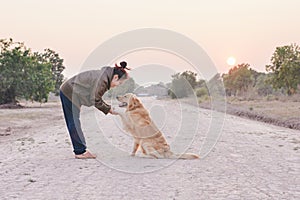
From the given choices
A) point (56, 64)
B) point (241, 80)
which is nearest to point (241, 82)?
point (241, 80)

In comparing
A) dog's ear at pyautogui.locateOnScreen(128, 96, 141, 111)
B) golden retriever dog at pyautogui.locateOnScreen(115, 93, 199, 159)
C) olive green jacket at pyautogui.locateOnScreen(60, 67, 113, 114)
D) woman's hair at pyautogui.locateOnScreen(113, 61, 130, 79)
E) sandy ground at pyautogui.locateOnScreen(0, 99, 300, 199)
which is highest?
woman's hair at pyautogui.locateOnScreen(113, 61, 130, 79)

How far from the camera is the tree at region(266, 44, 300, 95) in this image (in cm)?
4131

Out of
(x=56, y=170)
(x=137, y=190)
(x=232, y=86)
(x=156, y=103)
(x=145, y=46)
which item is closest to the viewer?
(x=137, y=190)

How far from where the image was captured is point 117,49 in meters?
8.15

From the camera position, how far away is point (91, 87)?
820 centimetres

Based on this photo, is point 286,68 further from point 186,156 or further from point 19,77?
point 186,156

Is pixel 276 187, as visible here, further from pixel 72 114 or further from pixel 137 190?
pixel 72 114

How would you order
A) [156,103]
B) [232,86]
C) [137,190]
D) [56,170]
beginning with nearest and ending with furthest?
[137,190] → [56,170] → [156,103] → [232,86]

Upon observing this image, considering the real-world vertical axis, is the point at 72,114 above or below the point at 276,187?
above

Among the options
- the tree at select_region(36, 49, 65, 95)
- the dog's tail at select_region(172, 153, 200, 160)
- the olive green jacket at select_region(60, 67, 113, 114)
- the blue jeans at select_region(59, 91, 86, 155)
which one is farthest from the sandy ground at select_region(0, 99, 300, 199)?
the tree at select_region(36, 49, 65, 95)

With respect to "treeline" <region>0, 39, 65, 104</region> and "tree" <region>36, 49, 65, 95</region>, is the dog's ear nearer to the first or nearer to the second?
"treeline" <region>0, 39, 65, 104</region>

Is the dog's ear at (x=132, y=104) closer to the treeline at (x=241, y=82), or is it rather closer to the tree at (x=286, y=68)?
the treeline at (x=241, y=82)

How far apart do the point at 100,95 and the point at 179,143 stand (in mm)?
3860

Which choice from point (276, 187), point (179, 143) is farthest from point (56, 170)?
point (179, 143)
